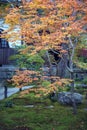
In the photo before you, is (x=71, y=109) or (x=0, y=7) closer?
(x=71, y=109)

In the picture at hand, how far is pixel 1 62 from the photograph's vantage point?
20.5 m

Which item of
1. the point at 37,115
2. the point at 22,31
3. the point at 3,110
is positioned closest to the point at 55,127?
the point at 37,115

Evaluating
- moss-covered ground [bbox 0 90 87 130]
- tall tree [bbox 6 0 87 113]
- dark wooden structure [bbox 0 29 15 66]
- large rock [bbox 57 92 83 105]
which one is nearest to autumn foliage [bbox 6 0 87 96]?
tall tree [bbox 6 0 87 113]

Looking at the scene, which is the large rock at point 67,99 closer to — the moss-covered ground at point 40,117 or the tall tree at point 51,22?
the moss-covered ground at point 40,117

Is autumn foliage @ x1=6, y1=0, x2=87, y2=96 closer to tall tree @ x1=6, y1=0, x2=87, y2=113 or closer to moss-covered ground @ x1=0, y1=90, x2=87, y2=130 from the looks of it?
tall tree @ x1=6, y1=0, x2=87, y2=113

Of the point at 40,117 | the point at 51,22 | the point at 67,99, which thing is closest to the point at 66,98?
the point at 67,99

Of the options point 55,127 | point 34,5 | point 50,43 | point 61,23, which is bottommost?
point 55,127

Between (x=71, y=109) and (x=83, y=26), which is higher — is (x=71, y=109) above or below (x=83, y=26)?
below

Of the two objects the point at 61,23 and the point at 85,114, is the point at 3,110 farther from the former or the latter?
the point at 61,23

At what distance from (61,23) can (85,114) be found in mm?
3721

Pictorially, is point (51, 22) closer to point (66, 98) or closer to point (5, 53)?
point (66, 98)

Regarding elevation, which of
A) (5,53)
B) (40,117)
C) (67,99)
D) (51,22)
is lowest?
(40,117)

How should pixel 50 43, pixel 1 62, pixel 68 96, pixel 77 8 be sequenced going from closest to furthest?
pixel 50 43 → pixel 77 8 → pixel 68 96 → pixel 1 62

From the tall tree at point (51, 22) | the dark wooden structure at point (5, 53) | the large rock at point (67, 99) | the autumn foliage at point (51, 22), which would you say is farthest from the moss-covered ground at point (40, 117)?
the dark wooden structure at point (5, 53)
